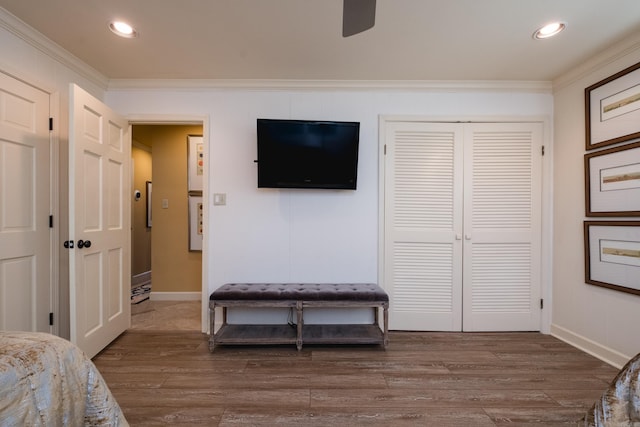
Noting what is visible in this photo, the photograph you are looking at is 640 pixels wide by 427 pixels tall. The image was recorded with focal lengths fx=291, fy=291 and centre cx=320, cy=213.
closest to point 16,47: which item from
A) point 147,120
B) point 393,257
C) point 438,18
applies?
point 147,120

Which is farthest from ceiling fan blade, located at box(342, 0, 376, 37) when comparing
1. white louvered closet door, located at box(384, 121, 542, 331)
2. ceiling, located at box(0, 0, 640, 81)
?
white louvered closet door, located at box(384, 121, 542, 331)

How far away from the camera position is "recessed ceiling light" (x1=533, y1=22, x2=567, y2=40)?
6.55ft

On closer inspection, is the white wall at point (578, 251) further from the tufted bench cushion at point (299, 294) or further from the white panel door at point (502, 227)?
the tufted bench cushion at point (299, 294)

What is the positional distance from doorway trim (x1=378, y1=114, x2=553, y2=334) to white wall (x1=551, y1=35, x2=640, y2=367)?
0.15 ft

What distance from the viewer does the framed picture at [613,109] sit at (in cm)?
213

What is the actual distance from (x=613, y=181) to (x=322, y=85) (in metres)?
2.53

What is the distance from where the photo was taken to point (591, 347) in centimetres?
244

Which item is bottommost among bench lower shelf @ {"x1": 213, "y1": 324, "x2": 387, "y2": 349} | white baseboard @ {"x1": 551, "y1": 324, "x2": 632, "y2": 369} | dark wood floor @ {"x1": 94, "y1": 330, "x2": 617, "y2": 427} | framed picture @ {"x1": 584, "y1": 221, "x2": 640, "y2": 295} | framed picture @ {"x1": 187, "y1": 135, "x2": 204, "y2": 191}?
dark wood floor @ {"x1": 94, "y1": 330, "x2": 617, "y2": 427}

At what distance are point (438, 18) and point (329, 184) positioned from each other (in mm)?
1475

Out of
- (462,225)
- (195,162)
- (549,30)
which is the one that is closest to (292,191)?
(462,225)

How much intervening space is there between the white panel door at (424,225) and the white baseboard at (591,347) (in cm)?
91

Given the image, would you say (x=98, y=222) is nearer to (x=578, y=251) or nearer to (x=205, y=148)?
(x=205, y=148)

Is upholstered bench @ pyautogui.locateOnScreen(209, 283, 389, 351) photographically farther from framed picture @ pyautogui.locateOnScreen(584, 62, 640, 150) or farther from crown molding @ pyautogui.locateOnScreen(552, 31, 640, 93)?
crown molding @ pyautogui.locateOnScreen(552, 31, 640, 93)

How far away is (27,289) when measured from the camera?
209 centimetres
